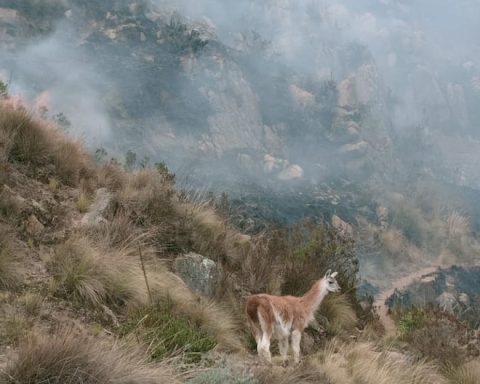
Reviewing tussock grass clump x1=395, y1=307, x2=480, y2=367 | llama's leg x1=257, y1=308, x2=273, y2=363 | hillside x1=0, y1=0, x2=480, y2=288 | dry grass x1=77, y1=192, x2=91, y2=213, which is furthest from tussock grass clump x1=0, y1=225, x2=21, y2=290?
hillside x1=0, y1=0, x2=480, y2=288

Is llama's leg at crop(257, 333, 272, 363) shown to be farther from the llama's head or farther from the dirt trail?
the dirt trail

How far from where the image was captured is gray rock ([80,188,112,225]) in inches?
283

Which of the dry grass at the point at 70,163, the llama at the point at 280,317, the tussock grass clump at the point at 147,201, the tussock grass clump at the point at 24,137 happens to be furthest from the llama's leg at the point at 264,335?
the tussock grass clump at the point at 24,137

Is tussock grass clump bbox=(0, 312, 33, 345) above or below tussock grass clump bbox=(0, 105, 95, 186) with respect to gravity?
above

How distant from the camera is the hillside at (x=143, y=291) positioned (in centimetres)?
417

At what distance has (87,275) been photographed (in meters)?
5.75

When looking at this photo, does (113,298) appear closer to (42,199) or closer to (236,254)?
(42,199)

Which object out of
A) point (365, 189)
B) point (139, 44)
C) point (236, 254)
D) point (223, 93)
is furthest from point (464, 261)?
point (236, 254)

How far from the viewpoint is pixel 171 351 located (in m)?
4.90

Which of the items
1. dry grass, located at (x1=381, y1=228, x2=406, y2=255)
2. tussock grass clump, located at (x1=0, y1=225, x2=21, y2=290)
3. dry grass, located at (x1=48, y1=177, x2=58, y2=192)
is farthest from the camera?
dry grass, located at (x1=381, y1=228, x2=406, y2=255)

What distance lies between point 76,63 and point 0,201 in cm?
11128

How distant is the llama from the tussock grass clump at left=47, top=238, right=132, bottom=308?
5.07ft

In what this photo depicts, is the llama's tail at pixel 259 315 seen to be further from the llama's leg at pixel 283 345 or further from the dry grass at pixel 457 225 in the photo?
the dry grass at pixel 457 225

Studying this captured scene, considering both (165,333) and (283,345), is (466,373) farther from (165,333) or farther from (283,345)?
(165,333)
